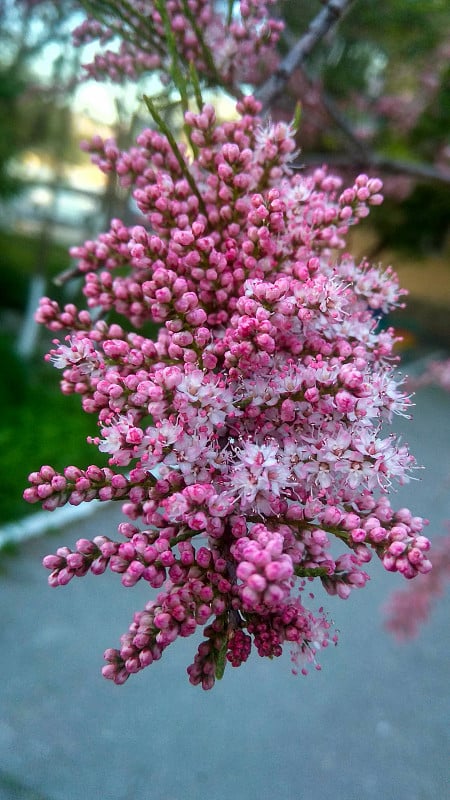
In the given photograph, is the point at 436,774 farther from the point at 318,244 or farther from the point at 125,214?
the point at 125,214

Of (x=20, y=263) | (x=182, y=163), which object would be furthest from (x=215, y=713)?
(x=20, y=263)

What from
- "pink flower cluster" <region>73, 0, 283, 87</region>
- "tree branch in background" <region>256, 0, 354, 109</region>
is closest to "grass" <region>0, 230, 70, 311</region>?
"pink flower cluster" <region>73, 0, 283, 87</region>

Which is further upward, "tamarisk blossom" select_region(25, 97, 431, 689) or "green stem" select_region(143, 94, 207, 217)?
"green stem" select_region(143, 94, 207, 217)

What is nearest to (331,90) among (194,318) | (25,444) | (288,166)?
(25,444)

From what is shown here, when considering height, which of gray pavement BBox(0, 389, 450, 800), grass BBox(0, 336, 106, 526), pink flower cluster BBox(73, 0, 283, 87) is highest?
pink flower cluster BBox(73, 0, 283, 87)

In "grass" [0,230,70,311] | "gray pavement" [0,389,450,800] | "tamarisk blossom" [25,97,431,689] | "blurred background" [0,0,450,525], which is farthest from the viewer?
"grass" [0,230,70,311]

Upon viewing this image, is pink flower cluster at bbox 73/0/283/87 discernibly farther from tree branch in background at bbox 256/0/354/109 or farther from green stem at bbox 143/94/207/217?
green stem at bbox 143/94/207/217

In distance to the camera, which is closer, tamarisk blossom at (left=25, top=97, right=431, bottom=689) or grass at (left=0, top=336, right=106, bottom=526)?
tamarisk blossom at (left=25, top=97, right=431, bottom=689)

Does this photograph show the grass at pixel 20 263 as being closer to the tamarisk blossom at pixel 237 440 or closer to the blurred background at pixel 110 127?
the blurred background at pixel 110 127
